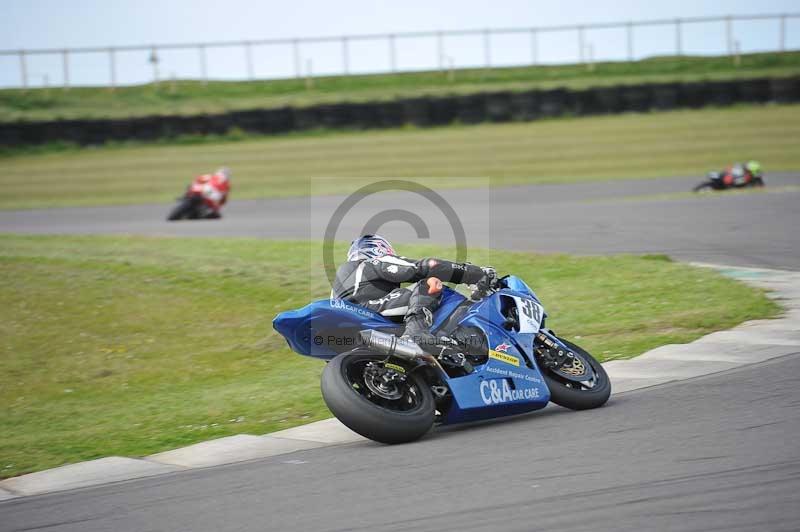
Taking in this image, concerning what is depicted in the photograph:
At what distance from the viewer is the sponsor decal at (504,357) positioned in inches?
267

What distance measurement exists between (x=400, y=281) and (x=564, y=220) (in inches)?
505

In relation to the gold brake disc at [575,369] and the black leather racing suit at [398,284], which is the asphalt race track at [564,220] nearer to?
the gold brake disc at [575,369]

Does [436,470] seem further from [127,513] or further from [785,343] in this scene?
[785,343]

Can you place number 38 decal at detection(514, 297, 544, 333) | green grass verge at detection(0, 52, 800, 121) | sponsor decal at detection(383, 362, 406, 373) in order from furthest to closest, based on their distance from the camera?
green grass verge at detection(0, 52, 800, 121) < number 38 decal at detection(514, 297, 544, 333) < sponsor decal at detection(383, 362, 406, 373)

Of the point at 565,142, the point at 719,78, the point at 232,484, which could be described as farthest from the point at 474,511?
the point at 719,78

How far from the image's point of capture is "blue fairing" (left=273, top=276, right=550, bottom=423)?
6.43 metres

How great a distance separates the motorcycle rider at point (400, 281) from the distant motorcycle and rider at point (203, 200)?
17287mm

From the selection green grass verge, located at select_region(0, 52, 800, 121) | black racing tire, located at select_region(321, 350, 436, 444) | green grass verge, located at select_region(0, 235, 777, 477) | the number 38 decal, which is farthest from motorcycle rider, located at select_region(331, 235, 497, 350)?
green grass verge, located at select_region(0, 52, 800, 121)

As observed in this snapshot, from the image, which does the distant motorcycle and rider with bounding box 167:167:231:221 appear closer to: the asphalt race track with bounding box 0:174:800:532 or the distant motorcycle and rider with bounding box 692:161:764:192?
the distant motorcycle and rider with bounding box 692:161:764:192

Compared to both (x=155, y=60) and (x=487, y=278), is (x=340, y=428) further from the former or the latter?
(x=155, y=60)

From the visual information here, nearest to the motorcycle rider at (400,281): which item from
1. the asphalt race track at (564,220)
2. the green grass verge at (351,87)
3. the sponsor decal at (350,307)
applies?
the sponsor decal at (350,307)

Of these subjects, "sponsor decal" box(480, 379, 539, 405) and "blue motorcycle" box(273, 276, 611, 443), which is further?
"sponsor decal" box(480, 379, 539, 405)

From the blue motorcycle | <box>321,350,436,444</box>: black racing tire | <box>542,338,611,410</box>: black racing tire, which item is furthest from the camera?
<box>542,338,611,410</box>: black racing tire

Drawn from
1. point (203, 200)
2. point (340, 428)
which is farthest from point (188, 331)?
point (203, 200)
